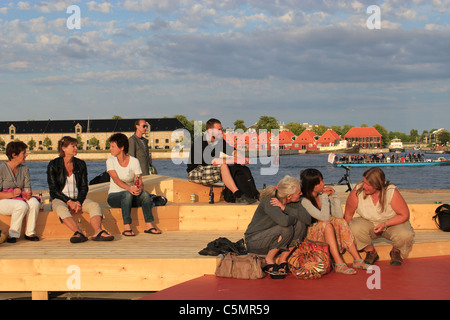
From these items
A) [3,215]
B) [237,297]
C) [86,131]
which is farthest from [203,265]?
[86,131]

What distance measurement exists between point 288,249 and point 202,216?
245cm

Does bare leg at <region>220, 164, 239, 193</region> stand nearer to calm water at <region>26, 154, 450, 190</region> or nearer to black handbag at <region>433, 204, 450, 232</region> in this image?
black handbag at <region>433, 204, 450, 232</region>

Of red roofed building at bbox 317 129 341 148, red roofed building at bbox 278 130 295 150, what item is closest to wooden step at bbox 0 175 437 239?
red roofed building at bbox 278 130 295 150

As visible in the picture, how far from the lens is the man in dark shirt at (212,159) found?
871 centimetres

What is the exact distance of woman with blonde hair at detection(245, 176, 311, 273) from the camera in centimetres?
568

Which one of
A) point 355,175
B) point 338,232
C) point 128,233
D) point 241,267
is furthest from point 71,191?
point 355,175

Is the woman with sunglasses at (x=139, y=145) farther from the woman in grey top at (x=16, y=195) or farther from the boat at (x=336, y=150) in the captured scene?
the boat at (x=336, y=150)

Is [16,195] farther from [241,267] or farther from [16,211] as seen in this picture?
[241,267]

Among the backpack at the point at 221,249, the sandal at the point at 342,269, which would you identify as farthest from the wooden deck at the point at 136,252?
the sandal at the point at 342,269

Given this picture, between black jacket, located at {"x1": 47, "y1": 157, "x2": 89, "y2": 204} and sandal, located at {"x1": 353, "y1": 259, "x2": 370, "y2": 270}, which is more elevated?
black jacket, located at {"x1": 47, "y1": 157, "x2": 89, "y2": 204}

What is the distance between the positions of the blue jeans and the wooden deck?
0.21m
